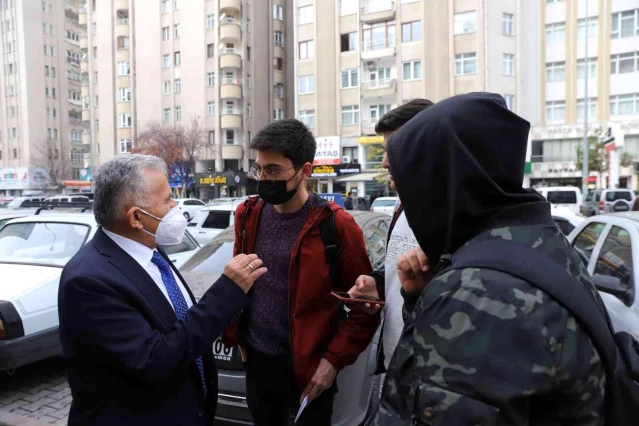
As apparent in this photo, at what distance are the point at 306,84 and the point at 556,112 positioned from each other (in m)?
18.6

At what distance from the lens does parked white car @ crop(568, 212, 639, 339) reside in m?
3.37

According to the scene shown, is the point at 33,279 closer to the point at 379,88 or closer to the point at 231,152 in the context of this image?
the point at 379,88

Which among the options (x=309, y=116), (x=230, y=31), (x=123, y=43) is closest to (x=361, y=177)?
(x=309, y=116)

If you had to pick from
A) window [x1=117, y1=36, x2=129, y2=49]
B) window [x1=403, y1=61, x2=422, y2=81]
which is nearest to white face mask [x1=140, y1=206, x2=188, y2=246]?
window [x1=403, y1=61, x2=422, y2=81]

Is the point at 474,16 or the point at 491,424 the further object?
the point at 474,16

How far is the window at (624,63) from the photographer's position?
110ft

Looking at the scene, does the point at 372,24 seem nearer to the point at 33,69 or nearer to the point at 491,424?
the point at 491,424

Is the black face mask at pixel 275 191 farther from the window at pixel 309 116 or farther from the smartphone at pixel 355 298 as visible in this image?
the window at pixel 309 116

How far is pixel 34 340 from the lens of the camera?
4.30m

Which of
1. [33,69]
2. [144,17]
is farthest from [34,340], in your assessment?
[33,69]

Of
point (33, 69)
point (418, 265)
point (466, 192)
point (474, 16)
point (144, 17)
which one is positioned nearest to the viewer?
point (466, 192)

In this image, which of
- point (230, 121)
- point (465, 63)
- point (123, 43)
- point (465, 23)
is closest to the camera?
point (465, 23)

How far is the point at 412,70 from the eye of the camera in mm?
35156

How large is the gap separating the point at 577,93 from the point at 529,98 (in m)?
3.13
